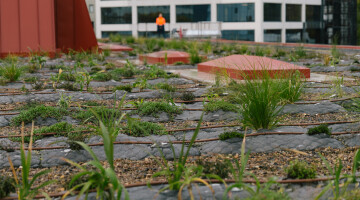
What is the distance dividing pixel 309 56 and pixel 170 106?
27.7 ft

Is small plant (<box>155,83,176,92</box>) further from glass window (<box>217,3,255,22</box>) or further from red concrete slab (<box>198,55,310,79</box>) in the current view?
glass window (<box>217,3,255,22</box>)

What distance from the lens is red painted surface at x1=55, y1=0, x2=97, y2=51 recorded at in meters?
13.6

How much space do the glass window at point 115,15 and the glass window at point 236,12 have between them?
33.3 feet

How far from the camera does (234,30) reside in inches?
1984

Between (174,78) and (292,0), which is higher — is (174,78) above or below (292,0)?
below

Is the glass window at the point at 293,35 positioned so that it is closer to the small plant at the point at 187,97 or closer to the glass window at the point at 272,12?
the glass window at the point at 272,12

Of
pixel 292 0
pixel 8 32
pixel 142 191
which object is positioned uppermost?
pixel 292 0

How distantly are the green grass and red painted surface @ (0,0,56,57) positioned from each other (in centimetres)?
786

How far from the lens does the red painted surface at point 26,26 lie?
41.6 feet

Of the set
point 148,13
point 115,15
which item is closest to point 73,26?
point 148,13

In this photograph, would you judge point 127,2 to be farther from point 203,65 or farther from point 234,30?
point 203,65

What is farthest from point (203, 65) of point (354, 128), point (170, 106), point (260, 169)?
point (260, 169)

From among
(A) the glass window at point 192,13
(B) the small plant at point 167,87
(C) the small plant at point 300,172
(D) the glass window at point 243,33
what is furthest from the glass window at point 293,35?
(C) the small plant at point 300,172

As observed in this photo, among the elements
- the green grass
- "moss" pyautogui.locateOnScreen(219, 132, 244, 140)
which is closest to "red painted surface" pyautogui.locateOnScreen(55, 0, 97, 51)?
the green grass
